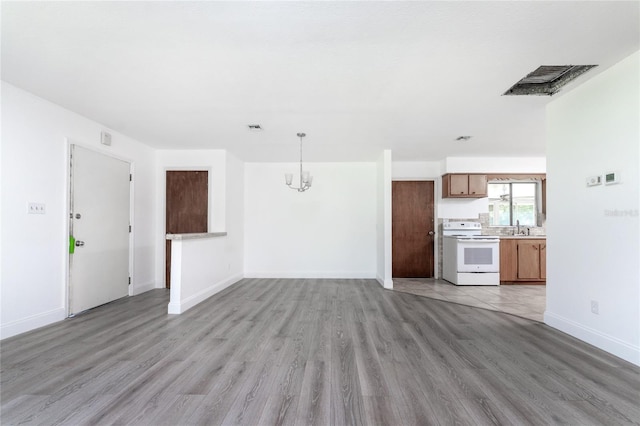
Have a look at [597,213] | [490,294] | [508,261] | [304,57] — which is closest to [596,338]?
[597,213]

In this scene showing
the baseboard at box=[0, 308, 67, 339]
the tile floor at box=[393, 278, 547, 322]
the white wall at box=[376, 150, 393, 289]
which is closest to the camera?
the baseboard at box=[0, 308, 67, 339]

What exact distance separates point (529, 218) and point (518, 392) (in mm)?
5456

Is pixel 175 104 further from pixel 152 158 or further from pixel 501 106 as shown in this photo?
pixel 501 106

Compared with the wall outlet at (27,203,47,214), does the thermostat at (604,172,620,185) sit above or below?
above

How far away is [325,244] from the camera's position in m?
6.22

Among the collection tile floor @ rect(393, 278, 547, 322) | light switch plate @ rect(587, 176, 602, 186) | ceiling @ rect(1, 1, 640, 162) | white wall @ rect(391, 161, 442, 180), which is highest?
ceiling @ rect(1, 1, 640, 162)

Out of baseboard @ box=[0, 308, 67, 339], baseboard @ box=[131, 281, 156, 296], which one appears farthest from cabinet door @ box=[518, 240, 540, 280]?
baseboard @ box=[0, 308, 67, 339]

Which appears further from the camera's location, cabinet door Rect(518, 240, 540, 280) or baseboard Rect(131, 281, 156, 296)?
cabinet door Rect(518, 240, 540, 280)

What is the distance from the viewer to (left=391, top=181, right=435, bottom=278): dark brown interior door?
6.33 m

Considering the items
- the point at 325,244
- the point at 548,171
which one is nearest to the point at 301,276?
the point at 325,244

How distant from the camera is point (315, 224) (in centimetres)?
624

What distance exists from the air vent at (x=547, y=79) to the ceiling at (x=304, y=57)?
0.10 meters

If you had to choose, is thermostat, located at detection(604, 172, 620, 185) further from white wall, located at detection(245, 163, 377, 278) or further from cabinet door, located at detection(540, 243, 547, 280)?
white wall, located at detection(245, 163, 377, 278)

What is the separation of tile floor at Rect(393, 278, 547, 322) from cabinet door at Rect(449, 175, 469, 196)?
1836 millimetres
